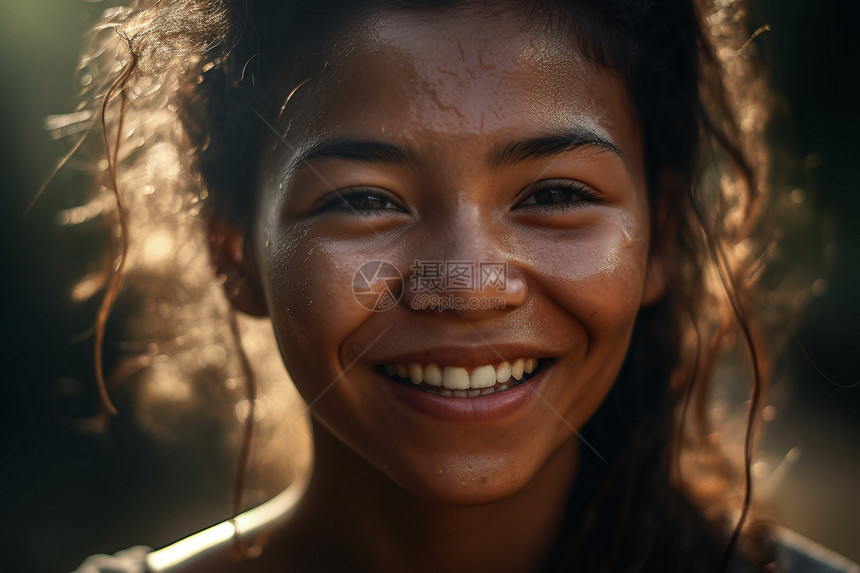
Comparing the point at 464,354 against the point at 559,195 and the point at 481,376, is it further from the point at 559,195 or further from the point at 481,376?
the point at 559,195

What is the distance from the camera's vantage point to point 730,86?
131 centimetres

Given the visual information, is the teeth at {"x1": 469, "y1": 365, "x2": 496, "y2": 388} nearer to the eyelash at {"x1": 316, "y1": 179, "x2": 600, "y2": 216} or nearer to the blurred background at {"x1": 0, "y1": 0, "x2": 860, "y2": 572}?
the eyelash at {"x1": 316, "y1": 179, "x2": 600, "y2": 216}

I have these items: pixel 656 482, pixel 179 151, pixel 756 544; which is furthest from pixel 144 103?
pixel 756 544

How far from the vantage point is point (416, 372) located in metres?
0.99

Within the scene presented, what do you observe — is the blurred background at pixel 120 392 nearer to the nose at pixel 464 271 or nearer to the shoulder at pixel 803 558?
the shoulder at pixel 803 558

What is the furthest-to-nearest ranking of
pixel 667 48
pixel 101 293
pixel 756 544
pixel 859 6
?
pixel 101 293
pixel 859 6
pixel 756 544
pixel 667 48

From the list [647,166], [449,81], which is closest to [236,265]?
[449,81]

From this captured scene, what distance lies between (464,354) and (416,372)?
8 cm

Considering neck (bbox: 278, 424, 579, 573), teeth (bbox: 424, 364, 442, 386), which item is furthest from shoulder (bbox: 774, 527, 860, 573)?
teeth (bbox: 424, 364, 442, 386)

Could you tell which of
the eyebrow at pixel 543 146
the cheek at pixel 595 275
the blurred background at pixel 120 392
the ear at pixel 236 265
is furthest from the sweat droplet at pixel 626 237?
the blurred background at pixel 120 392

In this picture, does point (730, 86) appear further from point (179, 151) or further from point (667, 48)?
point (179, 151)

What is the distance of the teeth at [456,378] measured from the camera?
98 cm

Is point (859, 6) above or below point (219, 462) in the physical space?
above

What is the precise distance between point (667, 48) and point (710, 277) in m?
0.49
